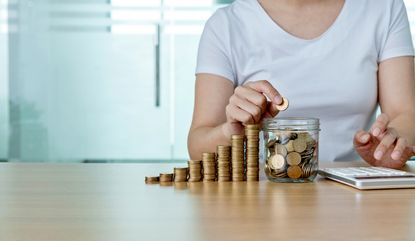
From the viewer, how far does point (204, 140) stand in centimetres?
150

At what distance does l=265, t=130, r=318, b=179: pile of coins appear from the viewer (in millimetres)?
1125

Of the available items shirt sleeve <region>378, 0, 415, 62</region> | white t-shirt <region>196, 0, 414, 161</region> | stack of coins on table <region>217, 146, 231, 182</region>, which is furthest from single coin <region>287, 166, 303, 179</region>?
shirt sleeve <region>378, 0, 415, 62</region>

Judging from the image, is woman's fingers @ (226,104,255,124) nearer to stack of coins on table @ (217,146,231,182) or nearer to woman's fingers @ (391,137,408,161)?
stack of coins on table @ (217,146,231,182)

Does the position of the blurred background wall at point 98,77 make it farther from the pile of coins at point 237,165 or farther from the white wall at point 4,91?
the pile of coins at point 237,165

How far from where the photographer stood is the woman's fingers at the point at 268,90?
1.16 metres

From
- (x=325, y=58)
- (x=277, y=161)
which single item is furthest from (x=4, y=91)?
(x=277, y=161)

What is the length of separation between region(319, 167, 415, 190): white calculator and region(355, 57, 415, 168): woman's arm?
123mm

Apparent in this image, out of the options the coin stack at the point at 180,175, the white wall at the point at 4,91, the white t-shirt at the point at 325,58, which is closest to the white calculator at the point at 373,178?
the coin stack at the point at 180,175

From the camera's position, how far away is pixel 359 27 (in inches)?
67.5

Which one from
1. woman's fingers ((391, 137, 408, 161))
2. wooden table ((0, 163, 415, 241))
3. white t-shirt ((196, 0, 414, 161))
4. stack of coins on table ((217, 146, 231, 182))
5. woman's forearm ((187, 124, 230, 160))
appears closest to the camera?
wooden table ((0, 163, 415, 241))

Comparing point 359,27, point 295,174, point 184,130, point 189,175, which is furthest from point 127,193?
point 184,130

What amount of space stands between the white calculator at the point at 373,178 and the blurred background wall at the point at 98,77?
3.08 metres

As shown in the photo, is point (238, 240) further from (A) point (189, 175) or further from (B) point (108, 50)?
(B) point (108, 50)

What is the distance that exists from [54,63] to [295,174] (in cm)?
331
